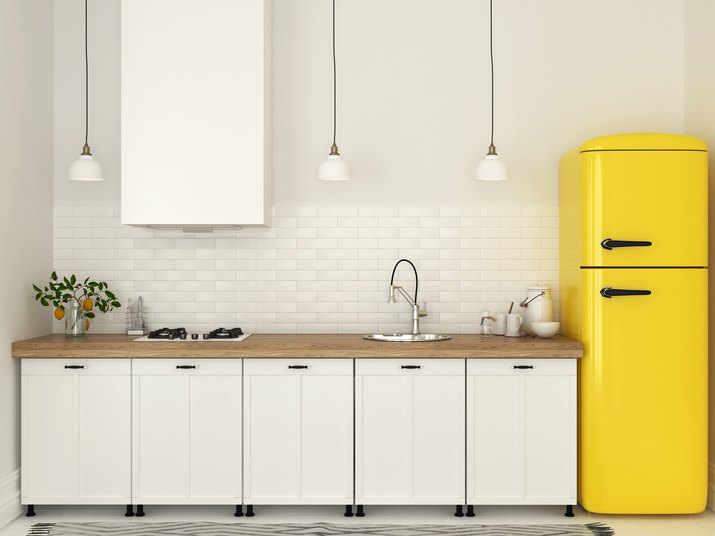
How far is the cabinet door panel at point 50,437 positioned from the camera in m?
4.13

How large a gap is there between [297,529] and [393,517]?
0.58m

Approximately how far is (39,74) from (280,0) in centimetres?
164

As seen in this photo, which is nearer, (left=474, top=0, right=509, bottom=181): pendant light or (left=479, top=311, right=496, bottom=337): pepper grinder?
(left=474, top=0, right=509, bottom=181): pendant light

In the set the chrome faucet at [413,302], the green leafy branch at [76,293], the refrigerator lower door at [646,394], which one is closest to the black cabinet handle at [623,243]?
the refrigerator lower door at [646,394]

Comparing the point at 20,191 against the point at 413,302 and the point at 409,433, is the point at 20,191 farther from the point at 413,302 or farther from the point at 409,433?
the point at 409,433

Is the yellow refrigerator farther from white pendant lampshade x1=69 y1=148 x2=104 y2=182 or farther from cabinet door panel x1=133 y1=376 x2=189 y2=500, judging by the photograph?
white pendant lampshade x1=69 y1=148 x2=104 y2=182

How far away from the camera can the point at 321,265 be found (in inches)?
190

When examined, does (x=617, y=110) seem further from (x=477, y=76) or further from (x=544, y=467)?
(x=544, y=467)

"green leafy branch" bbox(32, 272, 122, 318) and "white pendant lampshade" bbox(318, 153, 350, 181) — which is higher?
"white pendant lampshade" bbox(318, 153, 350, 181)

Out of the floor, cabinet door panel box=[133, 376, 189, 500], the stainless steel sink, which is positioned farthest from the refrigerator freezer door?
cabinet door panel box=[133, 376, 189, 500]

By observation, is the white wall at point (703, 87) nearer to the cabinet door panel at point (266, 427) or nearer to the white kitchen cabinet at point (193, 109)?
the cabinet door panel at point (266, 427)

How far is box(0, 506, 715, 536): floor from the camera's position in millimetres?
4039

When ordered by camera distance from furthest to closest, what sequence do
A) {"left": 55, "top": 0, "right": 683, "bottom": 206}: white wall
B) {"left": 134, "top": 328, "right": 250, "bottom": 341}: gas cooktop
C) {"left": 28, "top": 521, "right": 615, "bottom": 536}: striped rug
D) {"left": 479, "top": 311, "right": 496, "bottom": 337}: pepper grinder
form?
{"left": 55, "top": 0, "right": 683, "bottom": 206}: white wall → {"left": 479, "top": 311, "right": 496, "bottom": 337}: pepper grinder → {"left": 134, "top": 328, "right": 250, "bottom": 341}: gas cooktop → {"left": 28, "top": 521, "right": 615, "bottom": 536}: striped rug

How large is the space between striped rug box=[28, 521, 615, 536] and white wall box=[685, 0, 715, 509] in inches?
46.6
